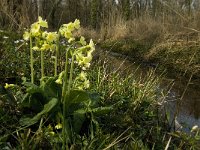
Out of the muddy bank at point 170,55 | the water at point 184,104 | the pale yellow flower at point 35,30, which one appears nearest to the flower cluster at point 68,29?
the pale yellow flower at point 35,30

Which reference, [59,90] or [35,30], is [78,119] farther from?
[35,30]

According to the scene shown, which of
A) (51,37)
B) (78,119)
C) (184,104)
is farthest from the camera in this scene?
(184,104)

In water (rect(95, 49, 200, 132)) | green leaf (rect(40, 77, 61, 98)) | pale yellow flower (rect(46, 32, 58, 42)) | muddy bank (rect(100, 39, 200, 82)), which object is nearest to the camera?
pale yellow flower (rect(46, 32, 58, 42))

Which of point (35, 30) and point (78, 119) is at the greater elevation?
point (35, 30)

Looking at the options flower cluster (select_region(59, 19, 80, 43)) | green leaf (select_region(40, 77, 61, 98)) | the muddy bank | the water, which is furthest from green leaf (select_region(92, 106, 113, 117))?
the muddy bank

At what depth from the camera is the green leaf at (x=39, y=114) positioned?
90.7 inches

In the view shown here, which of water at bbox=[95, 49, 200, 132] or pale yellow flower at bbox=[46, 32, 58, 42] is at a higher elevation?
pale yellow flower at bbox=[46, 32, 58, 42]

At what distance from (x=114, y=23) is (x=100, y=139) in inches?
496

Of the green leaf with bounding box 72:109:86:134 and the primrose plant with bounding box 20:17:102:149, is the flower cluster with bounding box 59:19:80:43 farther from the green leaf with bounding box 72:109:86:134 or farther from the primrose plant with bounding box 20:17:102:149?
the green leaf with bounding box 72:109:86:134

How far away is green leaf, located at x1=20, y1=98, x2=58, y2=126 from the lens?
7.55 feet

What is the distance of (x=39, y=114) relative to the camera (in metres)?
2.34

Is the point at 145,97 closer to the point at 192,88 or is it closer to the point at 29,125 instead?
the point at 29,125

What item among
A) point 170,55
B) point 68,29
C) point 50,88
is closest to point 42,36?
point 68,29

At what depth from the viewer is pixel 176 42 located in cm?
931
